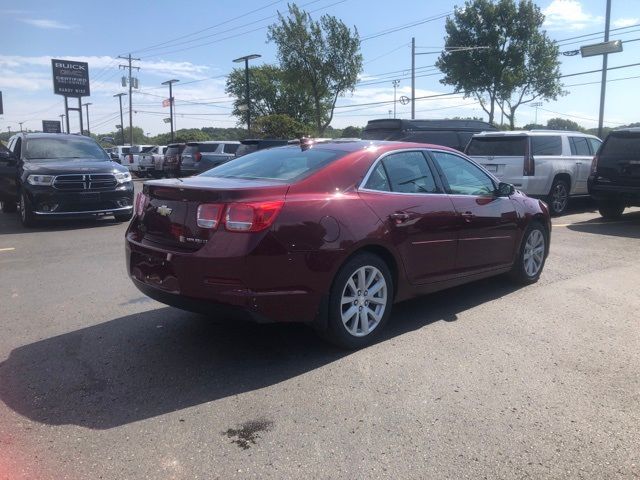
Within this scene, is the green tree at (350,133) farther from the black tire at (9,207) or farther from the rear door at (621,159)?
the rear door at (621,159)

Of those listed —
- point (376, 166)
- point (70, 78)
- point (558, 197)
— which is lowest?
point (558, 197)

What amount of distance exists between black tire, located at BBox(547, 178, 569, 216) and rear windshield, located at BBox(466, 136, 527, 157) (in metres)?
1.26

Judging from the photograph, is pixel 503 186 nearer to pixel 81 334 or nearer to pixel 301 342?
pixel 301 342

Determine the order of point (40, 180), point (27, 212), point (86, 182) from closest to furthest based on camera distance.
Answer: point (40, 180) < point (86, 182) < point (27, 212)

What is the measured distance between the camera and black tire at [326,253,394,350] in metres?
4.05

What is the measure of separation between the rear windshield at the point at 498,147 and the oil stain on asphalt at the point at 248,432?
981 cm

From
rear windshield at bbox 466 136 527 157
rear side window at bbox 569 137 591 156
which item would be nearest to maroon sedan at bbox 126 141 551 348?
rear windshield at bbox 466 136 527 157

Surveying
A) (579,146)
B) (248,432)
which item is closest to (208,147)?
(579,146)

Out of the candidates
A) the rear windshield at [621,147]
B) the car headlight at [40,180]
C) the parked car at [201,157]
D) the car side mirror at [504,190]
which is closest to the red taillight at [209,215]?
the car side mirror at [504,190]

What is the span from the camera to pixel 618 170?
35.7 ft

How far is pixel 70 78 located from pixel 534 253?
4906 centimetres

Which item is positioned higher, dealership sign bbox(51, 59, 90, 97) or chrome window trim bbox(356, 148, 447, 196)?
dealership sign bbox(51, 59, 90, 97)

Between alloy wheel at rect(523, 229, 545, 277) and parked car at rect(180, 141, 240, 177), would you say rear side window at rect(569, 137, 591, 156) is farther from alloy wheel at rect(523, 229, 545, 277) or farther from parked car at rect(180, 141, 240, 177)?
parked car at rect(180, 141, 240, 177)

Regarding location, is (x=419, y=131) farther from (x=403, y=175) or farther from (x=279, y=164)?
(x=279, y=164)
